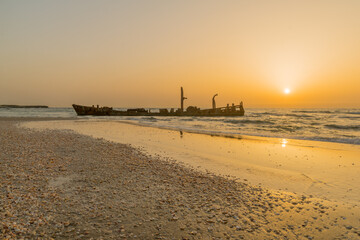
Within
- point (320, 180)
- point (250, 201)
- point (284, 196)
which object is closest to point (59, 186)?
point (250, 201)

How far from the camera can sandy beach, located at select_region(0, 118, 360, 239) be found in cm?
402

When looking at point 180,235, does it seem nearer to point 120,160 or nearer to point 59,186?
point 59,186

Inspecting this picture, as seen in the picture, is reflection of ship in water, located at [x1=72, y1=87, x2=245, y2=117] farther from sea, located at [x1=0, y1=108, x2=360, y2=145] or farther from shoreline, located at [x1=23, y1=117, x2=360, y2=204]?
shoreline, located at [x1=23, y1=117, x2=360, y2=204]

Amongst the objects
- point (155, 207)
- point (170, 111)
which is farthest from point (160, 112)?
point (155, 207)

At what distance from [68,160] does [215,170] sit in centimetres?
584

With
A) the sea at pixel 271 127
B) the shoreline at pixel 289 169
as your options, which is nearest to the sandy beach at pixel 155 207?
the shoreline at pixel 289 169

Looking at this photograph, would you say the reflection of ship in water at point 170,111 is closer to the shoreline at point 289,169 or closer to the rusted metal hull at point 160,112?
the rusted metal hull at point 160,112

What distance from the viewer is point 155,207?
499cm

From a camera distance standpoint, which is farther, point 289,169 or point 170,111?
point 170,111

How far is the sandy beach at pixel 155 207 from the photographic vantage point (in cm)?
402

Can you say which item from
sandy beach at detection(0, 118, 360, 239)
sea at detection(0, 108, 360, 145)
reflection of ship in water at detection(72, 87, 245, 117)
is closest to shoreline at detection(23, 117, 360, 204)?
sandy beach at detection(0, 118, 360, 239)

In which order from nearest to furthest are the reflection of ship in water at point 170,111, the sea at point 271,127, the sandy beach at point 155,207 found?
the sandy beach at point 155,207 → the sea at point 271,127 → the reflection of ship in water at point 170,111

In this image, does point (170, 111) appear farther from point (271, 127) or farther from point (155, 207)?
point (155, 207)

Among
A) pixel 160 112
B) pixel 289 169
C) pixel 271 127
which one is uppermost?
pixel 160 112
